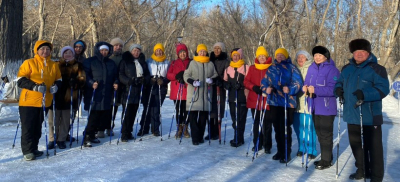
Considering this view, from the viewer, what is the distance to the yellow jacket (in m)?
4.77

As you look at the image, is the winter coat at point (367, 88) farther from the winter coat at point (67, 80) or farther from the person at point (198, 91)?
the winter coat at point (67, 80)

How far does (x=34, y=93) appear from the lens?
482 cm

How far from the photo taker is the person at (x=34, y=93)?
185 inches

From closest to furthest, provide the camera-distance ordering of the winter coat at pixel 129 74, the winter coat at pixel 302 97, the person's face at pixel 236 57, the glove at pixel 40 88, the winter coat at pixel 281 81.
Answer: the glove at pixel 40 88 < the winter coat at pixel 281 81 < the winter coat at pixel 302 97 < the person's face at pixel 236 57 < the winter coat at pixel 129 74

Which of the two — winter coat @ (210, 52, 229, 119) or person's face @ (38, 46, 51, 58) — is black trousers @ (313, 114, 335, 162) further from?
person's face @ (38, 46, 51, 58)

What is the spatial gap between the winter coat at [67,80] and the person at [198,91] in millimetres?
1830

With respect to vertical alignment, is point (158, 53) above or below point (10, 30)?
below

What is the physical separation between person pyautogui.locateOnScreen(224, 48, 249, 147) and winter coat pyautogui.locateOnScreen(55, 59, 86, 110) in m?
2.54

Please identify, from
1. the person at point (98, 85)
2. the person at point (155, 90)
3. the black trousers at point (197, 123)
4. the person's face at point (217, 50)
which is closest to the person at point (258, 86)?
the black trousers at point (197, 123)

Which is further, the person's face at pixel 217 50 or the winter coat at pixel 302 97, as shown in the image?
the person's face at pixel 217 50

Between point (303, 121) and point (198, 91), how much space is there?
1.96m

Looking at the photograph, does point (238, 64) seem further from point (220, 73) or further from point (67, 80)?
point (67, 80)

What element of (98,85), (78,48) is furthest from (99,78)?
(78,48)

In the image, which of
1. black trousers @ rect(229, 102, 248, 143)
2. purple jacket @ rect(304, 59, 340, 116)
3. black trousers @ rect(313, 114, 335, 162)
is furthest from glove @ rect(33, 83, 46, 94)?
black trousers @ rect(313, 114, 335, 162)
